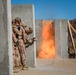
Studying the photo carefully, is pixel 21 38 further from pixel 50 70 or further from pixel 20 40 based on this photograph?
pixel 50 70

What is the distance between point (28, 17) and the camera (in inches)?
423

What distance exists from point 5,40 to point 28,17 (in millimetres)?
4895

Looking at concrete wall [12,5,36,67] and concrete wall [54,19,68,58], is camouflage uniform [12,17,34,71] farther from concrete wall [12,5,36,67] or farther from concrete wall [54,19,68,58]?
concrete wall [54,19,68,58]

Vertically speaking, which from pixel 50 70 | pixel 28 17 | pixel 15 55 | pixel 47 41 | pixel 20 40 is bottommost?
pixel 50 70

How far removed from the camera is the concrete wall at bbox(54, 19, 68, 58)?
17.2 m

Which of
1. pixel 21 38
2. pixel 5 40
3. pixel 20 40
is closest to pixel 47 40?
pixel 21 38

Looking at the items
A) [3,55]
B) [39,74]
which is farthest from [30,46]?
[3,55]

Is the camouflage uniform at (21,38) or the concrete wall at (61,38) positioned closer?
the camouflage uniform at (21,38)

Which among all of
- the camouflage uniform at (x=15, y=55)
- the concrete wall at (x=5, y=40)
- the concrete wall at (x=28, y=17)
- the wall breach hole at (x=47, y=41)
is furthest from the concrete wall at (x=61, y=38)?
the concrete wall at (x=5, y=40)

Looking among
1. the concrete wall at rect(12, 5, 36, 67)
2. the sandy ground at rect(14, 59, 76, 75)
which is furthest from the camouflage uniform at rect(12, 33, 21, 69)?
the concrete wall at rect(12, 5, 36, 67)

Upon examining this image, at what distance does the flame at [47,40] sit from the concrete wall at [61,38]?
114 centimetres

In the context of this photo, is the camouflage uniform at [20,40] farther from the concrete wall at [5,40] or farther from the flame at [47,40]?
the flame at [47,40]

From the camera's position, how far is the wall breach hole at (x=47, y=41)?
18.5 meters

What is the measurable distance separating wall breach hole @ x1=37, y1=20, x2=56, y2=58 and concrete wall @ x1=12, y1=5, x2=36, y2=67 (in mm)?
7720
